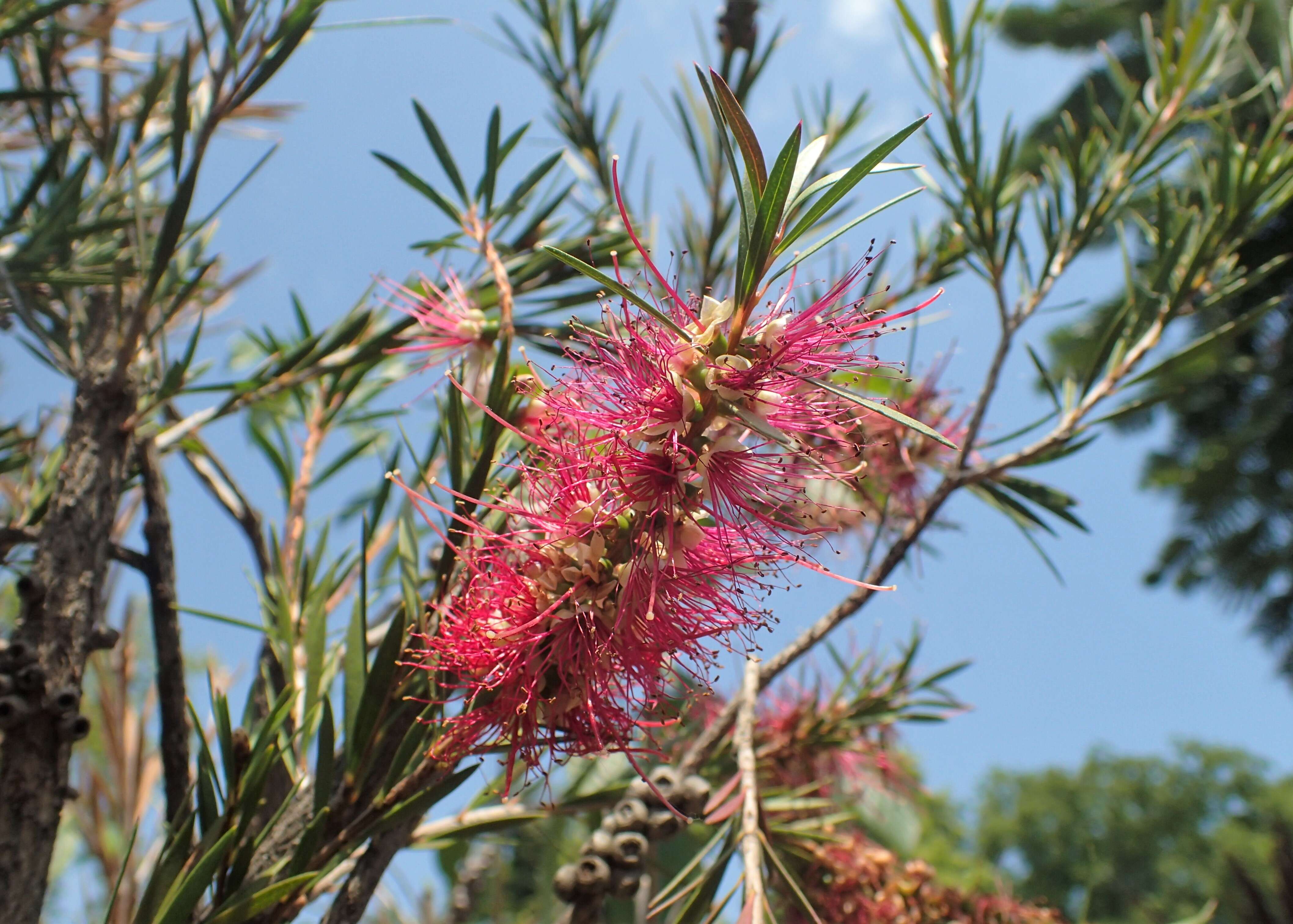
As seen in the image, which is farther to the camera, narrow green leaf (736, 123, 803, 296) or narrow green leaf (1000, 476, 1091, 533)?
narrow green leaf (1000, 476, 1091, 533)

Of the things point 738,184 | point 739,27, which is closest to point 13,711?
point 738,184

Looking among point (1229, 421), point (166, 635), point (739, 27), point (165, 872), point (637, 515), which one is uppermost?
point (1229, 421)

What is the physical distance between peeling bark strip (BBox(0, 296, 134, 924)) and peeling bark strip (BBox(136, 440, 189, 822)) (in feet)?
0.18

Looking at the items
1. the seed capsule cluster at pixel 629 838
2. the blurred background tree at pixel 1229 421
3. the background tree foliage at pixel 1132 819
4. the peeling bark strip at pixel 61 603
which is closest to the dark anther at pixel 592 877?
the seed capsule cluster at pixel 629 838

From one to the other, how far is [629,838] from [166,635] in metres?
0.47

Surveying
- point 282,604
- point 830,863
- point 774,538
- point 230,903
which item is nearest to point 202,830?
point 230,903

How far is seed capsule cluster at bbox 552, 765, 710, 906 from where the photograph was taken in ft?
2.19

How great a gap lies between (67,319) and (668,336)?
32.8 inches

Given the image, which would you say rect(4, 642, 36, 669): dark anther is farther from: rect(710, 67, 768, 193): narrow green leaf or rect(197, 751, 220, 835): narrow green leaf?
rect(710, 67, 768, 193): narrow green leaf

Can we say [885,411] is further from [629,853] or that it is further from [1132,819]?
[1132,819]

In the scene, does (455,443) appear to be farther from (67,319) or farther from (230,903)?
(67,319)

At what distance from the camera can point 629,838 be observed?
676mm

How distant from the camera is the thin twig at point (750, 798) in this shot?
0.54m

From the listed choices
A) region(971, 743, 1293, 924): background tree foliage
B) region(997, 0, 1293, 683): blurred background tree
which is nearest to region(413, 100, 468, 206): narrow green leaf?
region(997, 0, 1293, 683): blurred background tree
